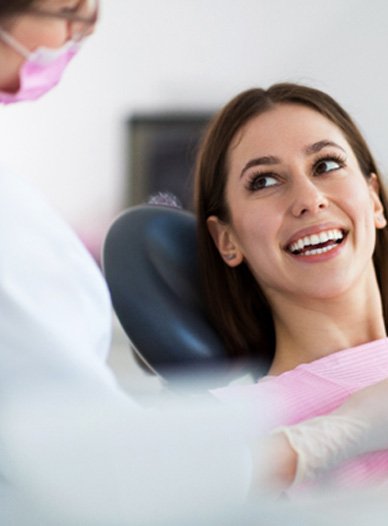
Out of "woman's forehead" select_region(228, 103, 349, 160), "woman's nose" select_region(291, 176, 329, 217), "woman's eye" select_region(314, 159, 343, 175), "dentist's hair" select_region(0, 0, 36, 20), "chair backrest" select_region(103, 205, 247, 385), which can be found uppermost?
"dentist's hair" select_region(0, 0, 36, 20)

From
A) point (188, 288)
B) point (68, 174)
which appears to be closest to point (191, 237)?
point (188, 288)

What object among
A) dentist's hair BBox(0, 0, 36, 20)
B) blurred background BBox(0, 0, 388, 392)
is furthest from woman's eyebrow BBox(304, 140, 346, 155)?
blurred background BBox(0, 0, 388, 392)

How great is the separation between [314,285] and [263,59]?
335 cm

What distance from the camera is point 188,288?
142cm

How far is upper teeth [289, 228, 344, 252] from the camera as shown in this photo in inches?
51.2

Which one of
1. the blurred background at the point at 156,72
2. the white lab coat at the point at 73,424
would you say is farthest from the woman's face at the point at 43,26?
the blurred background at the point at 156,72

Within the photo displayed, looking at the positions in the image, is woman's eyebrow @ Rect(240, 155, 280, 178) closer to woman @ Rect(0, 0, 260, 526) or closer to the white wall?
woman @ Rect(0, 0, 260, 526)

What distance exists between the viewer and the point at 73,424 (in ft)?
2.21

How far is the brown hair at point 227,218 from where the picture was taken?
55.5 inches

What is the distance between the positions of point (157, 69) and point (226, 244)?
10.5 ft

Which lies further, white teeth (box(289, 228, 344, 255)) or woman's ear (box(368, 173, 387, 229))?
woman's ear (box(368, 173, 387, 229))

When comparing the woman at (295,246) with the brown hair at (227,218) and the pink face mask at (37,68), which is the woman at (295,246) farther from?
the pink face mask at (37,68)

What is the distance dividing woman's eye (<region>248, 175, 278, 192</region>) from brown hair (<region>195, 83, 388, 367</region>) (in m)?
0.06

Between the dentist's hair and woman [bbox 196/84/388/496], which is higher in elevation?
the dentist's hair
